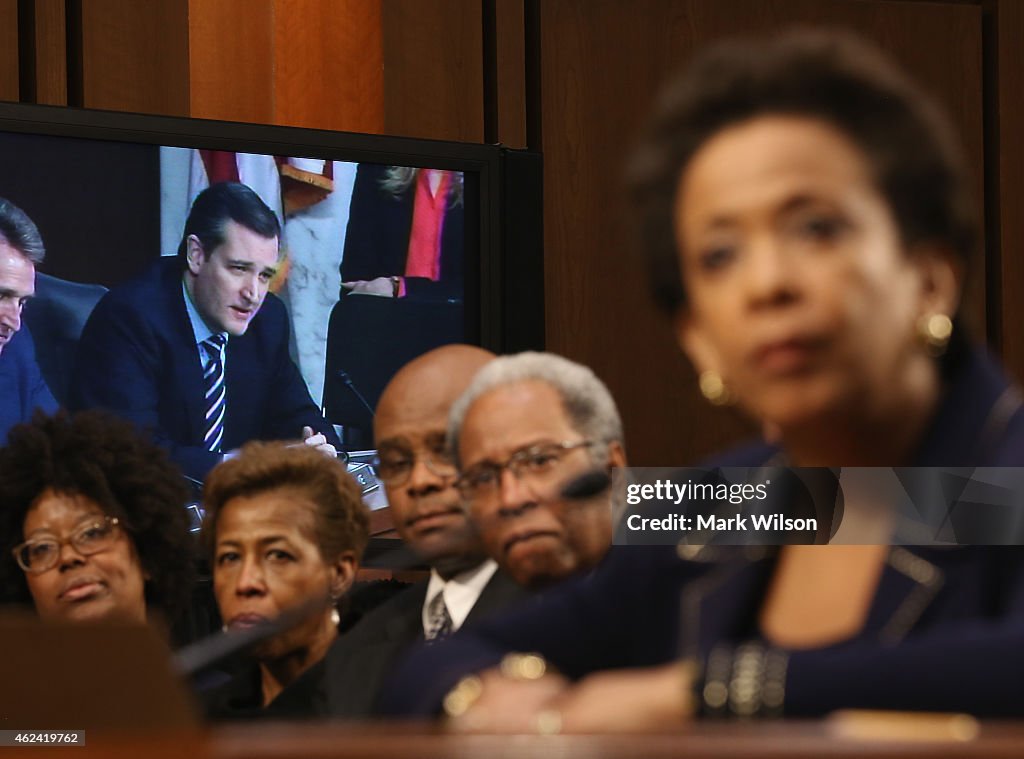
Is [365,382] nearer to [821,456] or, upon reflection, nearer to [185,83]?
[185,83]

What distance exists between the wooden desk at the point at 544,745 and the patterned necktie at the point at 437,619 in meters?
0.26

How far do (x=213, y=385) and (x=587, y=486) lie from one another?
1.42m

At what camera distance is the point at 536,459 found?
2.71 feet

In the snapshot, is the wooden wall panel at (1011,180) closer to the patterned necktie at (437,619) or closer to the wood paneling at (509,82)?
the wood paneling at (509,82)

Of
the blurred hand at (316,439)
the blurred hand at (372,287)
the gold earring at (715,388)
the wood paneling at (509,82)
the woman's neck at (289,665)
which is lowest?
the woman's neck at (289,665)

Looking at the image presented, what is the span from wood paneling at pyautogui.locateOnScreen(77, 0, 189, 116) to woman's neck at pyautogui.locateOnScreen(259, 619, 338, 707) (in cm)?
171

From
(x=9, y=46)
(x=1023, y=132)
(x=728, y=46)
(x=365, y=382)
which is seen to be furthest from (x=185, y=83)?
(x=728, y=46)

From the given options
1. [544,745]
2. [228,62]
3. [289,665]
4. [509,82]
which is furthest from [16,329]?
[544,745]

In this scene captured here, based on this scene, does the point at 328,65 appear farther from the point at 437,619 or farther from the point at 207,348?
the point at 437,619

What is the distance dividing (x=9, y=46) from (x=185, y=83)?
0.28 meters

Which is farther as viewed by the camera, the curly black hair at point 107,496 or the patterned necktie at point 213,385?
the patterned necktie at point 213,385

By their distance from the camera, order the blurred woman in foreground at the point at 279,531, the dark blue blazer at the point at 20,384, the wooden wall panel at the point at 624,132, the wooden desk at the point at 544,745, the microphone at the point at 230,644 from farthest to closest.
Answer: the wooden wall panel at the point at 624,132
the dark blue blazer at the point at 20,384
the blurred woman in foreground at the point at 279,531
the microphone at the point at 230,644
the wooden desk at the point at 544,745

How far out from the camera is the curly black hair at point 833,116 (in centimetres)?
63

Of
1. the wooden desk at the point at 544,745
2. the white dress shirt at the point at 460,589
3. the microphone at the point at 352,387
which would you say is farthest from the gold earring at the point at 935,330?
the microphone at the point at 352,387
